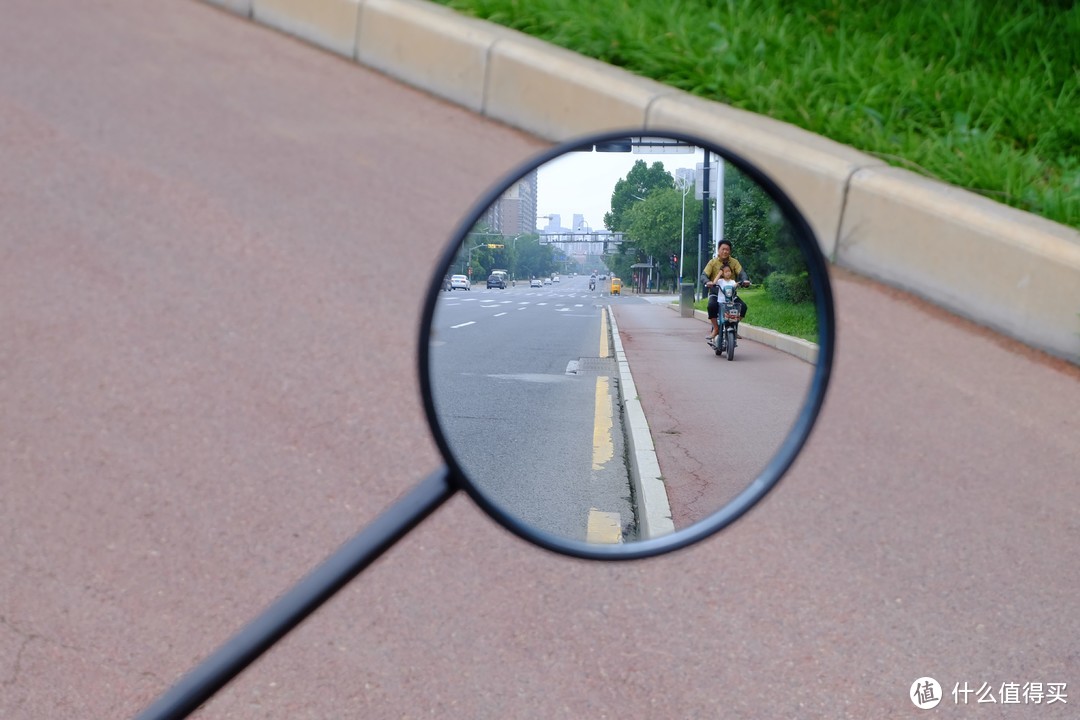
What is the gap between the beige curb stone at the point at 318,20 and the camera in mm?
8906

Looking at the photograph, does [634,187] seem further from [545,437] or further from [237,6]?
[237,6]

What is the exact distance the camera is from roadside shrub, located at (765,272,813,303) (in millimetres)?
1103

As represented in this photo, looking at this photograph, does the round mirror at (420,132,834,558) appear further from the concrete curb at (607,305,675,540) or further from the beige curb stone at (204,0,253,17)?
the beige curb stone at (204,0,253,17)

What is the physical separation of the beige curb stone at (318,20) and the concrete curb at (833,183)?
2.22 feet

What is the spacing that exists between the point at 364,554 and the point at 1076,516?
3.69m

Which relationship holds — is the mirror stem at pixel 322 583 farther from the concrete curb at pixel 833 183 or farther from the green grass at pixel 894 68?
the green grass at pixel 894 68

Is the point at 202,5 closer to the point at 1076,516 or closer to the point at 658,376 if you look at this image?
the point at 1076,516

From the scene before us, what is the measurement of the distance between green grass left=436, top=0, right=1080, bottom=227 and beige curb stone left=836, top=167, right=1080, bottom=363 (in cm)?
32

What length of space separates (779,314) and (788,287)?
0.10 ft

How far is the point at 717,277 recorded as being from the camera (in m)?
1.13

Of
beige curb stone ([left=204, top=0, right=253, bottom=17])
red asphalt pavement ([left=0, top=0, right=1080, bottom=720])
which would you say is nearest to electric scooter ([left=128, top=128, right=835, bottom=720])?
red asphalt pavement ([left=0, top=0, right=1080, bottom=720])

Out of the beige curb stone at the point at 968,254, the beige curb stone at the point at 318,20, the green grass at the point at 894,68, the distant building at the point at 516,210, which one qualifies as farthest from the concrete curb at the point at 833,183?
the distant building at the point at 516,210

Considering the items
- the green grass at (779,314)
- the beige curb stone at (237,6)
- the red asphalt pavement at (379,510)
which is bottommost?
the red asphalt pavement at (379,510)

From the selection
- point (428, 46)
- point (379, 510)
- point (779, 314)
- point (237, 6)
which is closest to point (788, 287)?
point (779, 314)
